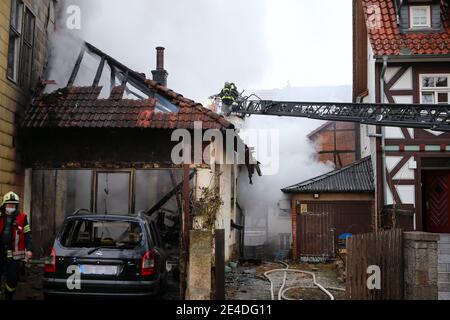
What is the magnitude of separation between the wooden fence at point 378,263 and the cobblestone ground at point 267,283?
1.66 metres

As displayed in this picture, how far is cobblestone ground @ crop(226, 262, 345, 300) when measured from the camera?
8.59m

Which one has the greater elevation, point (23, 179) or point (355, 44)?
point (355, 44)

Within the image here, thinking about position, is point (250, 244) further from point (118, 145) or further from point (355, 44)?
point (118, 145)

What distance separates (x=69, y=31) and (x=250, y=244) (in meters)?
12.5

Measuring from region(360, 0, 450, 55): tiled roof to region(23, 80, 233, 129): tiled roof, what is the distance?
7133 millimetres

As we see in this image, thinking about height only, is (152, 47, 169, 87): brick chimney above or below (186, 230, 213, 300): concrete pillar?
above

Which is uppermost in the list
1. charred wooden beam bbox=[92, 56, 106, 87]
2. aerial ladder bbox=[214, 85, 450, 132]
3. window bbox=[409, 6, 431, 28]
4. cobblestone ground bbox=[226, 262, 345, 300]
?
window bbox=[409, 6, 431, 28]

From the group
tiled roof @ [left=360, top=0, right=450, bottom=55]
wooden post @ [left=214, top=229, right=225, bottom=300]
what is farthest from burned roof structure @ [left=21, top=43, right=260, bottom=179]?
tiled roof @ [left=360, top=0, right=450, bottom=55]

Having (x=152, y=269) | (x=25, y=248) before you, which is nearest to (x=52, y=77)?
(x=25, y=248)

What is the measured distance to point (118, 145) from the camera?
33.3 ft

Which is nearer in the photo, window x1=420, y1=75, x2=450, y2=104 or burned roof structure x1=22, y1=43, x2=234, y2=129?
burned roof structure x1=22, y1=43, x2=234, y2=129

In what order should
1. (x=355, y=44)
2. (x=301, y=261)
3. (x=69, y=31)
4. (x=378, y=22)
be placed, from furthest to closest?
(x=355, y=44) < (x=301, y=261) < (x=378, y=22) < (x=69, y=31)

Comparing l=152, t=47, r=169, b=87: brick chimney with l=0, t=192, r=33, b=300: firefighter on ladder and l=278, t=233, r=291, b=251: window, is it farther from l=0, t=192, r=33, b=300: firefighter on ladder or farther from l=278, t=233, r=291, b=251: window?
l=0, t=192, r=33, b=300: firefighter on ladder

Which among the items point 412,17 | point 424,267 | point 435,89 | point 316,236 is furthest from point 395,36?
point 424,267
